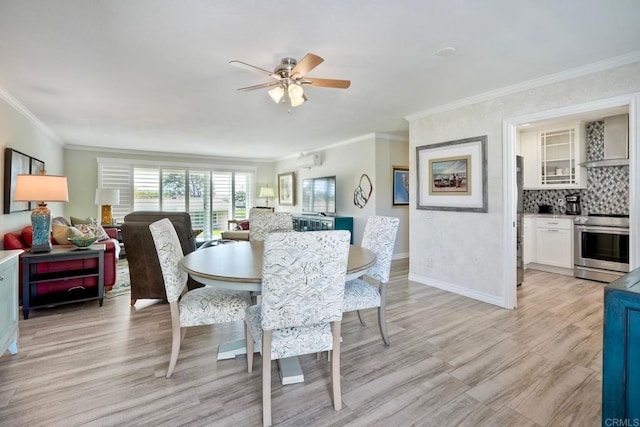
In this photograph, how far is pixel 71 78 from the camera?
2.88 meters

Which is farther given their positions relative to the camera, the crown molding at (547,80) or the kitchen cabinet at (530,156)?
the kitchen cabinet at (530,156)

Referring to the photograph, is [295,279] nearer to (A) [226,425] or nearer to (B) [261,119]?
(A) [226,425]

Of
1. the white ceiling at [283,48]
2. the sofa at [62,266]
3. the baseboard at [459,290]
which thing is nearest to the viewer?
the white ceiling at [283,48]

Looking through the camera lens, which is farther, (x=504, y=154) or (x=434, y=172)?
(x=434, y=172)

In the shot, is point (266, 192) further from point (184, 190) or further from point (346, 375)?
point (346, 375)

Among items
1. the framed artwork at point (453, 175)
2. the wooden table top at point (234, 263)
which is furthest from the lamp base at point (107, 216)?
the framed artwork at point (453, 175)

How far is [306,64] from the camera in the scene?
2.13 meters

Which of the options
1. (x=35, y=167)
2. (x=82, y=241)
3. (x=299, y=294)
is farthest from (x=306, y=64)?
(x=35, y=167)

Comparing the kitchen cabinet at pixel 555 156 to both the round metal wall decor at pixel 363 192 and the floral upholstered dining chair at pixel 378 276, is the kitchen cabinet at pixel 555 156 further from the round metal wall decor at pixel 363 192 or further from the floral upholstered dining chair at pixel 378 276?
the floral upholstered dining chair at pixel 378 276

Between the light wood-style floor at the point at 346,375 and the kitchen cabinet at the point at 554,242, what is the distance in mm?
1650

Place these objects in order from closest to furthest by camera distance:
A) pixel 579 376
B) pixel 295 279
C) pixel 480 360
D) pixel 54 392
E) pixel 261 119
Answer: pixel 295 279
pixel 54 392
pixel 579 376
pixel 480 360
pixel 261 119

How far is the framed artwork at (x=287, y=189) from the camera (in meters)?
7.87

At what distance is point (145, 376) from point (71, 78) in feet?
9.30

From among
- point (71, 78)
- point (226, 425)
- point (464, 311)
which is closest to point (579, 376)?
point (464, 311)
